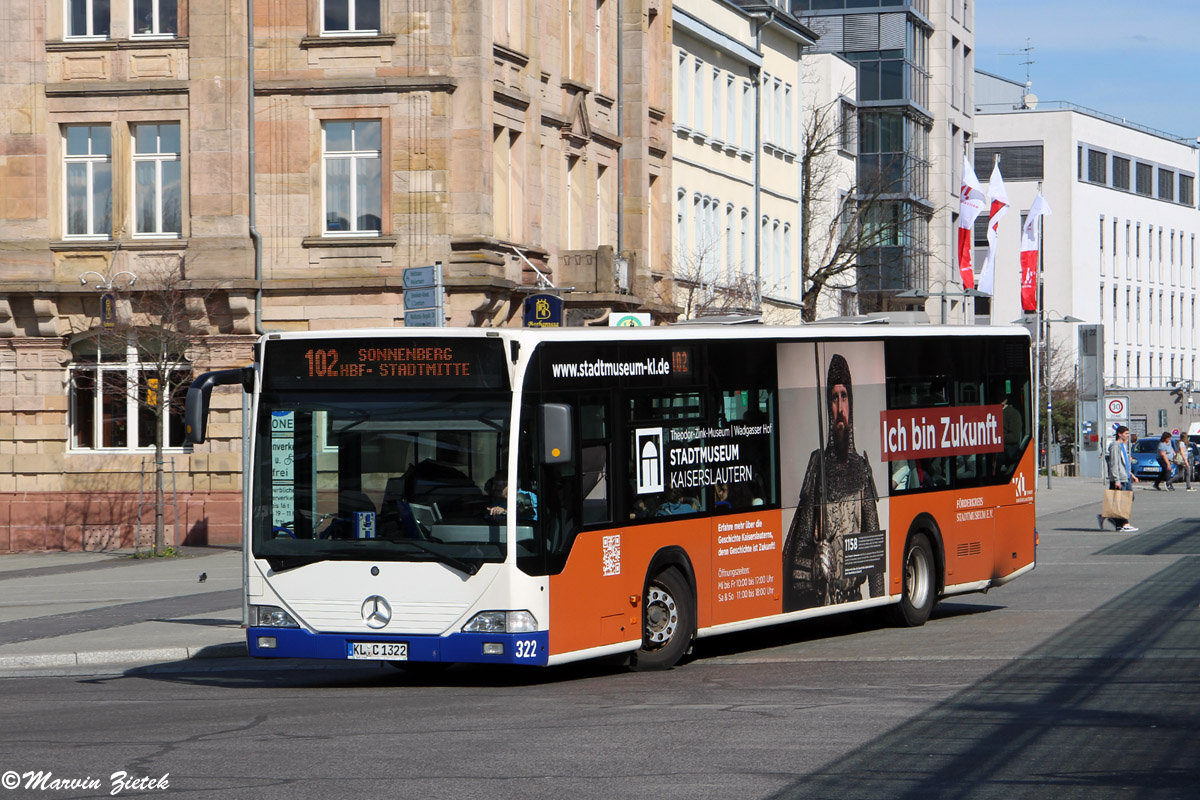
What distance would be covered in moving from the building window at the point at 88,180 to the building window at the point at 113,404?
1.95 meters

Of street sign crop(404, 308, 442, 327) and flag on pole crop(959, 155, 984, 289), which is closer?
street sign crop(404, 308, 442, 327)

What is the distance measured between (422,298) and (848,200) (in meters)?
47.4

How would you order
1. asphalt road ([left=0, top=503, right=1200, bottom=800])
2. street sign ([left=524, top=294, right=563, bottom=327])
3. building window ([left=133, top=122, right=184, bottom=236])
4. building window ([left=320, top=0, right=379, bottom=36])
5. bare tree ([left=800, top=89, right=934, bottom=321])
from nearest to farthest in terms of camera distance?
asphalt road ([left=0, top=503, right=1200, bottom=800]), street sign ([left=524, top=294, right=563, bottom=327]), building window ([left=320, top=0, right=379, bottom=36]), building window ([left=133, top=122, right=184, bottom=236]), bare tree ([left=800, top=89, right=934, bottom=321])

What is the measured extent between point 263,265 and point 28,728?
20.4m

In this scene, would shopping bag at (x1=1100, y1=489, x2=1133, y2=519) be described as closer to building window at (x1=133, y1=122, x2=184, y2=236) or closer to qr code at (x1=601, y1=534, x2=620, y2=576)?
building window at (x1=133, y1=122, x2=184, y2=236)

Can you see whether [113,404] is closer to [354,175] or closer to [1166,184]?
[354,175]

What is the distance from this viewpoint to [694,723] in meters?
11.5

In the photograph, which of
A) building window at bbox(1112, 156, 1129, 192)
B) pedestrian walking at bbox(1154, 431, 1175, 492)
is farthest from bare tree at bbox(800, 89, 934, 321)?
building window at bbox(1112, 156, 1129, 192)

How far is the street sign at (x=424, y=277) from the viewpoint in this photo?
1888 centimetres

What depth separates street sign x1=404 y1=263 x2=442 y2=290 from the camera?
61.9 feet

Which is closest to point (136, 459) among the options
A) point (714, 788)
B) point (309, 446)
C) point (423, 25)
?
point (423, 25)

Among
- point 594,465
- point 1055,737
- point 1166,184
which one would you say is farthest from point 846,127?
point 1166,184

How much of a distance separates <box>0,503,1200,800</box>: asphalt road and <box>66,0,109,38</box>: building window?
723 inches

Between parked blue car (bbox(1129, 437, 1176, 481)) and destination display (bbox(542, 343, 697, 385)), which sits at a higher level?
destination display (bbox(542, 343, 697, 385))
